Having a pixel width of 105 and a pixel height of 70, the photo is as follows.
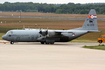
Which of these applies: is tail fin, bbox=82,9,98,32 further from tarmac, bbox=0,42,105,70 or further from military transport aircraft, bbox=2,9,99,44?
tarmac, bbox=0,42,105,70

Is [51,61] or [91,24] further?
[91,24]

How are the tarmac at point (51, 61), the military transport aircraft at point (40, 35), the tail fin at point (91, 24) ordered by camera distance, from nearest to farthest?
the tarmac at point (51, 61)
the military transport aircraft at point (40, 35)
the tail fin at point (91, 24)

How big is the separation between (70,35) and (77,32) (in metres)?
1.50

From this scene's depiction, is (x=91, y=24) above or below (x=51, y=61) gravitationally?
above

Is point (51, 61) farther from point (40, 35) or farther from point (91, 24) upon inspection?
point (91, 24)

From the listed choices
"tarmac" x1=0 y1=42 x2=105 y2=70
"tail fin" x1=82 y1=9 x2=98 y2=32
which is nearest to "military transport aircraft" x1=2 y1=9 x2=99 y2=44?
"tail fin" x1=82 y1=9 x2=98 y2=32

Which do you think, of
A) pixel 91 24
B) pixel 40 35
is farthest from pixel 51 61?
pixel 91 24

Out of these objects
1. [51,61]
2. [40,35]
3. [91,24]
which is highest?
[91,24]

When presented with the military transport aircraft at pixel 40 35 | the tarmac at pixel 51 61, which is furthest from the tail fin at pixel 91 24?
the tarmac at pixel 51 61

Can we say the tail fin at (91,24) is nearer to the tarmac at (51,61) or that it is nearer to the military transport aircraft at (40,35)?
the military transport aircraft at (40,35)

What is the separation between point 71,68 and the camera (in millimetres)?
17375

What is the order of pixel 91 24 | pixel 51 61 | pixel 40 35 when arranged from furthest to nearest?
pixel 91 24 < pixel 40 35 < pixel 51 61

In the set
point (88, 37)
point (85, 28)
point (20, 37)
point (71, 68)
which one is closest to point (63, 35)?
point (85, 28)

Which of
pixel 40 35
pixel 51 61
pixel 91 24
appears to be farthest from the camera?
pixel 91 24
